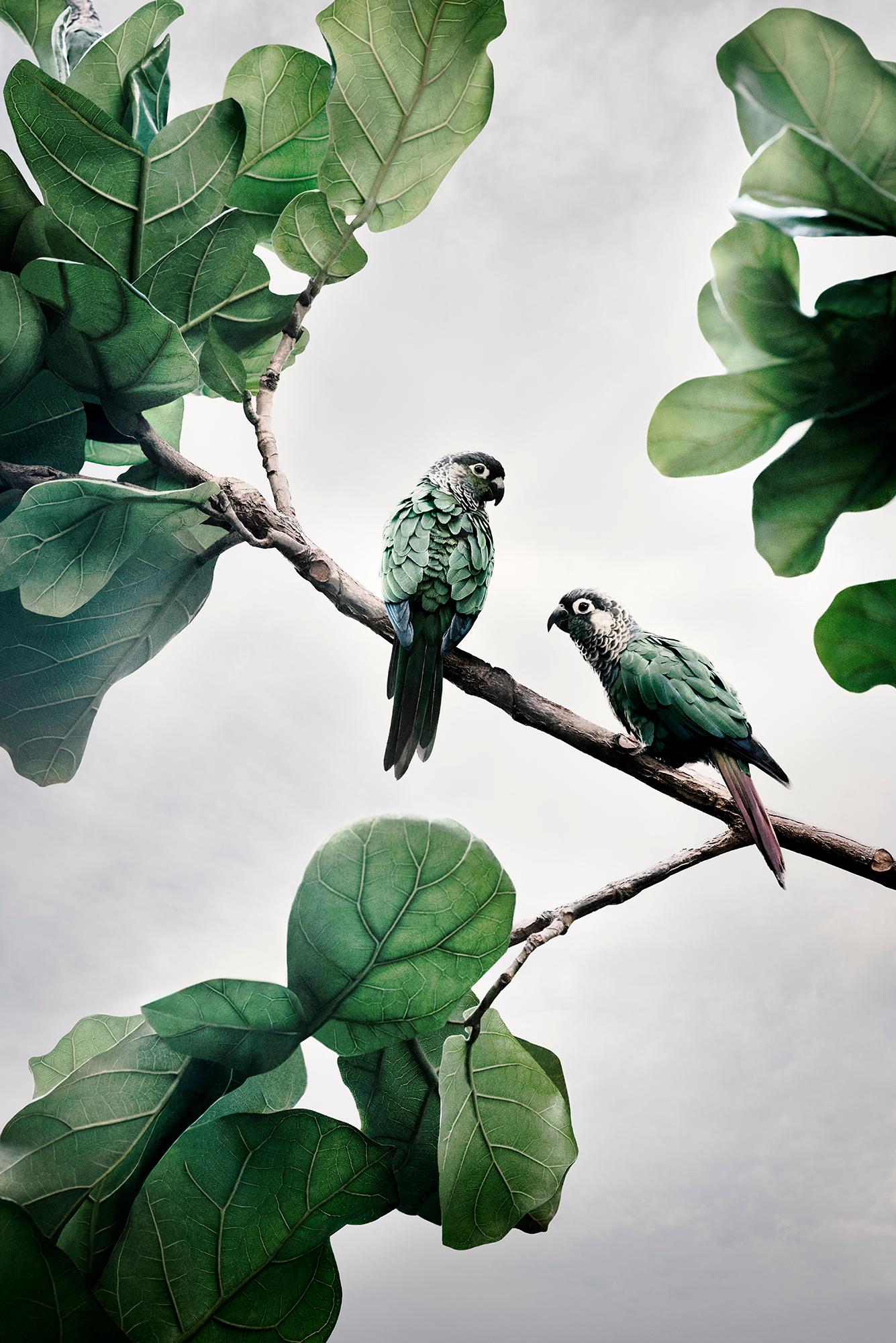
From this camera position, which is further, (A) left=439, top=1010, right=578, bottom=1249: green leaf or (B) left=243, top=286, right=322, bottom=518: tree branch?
(B) left=243, top=286, right=322, bottom=518: tree branch

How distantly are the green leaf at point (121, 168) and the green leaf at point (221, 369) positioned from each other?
0.04 m

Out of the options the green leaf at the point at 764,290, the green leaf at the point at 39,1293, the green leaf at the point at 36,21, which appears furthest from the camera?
the green leaf at the point at 36,21

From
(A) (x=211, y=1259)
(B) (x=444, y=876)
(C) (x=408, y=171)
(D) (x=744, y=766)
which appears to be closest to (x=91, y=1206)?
(A) (x=211, y=1259)

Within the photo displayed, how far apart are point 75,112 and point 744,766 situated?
42 cm

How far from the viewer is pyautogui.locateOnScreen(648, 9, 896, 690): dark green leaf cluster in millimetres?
327

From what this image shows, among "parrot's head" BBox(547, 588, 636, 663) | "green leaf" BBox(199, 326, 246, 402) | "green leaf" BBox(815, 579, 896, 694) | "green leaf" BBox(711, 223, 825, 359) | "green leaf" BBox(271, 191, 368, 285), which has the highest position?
"green leaf" BBox(271, 191, 368, 285)

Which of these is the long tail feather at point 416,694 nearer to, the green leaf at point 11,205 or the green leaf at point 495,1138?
the green leaf at point 495,1138

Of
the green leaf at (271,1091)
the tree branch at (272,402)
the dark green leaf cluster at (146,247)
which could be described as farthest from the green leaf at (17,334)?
the green leaf at (271,1091)

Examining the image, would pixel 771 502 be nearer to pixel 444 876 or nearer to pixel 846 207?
pixel 846 207

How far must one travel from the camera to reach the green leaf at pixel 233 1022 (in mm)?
288

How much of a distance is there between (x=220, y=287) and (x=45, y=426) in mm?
111

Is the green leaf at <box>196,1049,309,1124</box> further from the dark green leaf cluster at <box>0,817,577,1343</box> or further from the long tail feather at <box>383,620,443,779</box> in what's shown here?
the long tail feather at <box>383,620,443,779</box>

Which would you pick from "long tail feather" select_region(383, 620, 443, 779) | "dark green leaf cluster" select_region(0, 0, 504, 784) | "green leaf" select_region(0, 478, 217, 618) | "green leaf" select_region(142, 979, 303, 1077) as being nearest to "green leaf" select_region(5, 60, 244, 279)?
"dark green leaf cluster" select_region(0, 0, 504, 784)

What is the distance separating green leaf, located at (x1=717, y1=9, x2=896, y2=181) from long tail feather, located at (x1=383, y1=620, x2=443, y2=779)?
0.84ft
